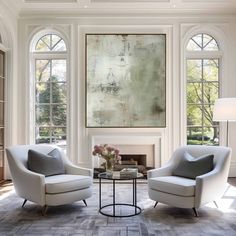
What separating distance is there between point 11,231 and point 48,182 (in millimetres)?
718

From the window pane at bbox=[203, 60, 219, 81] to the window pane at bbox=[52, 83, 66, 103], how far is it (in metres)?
3.04

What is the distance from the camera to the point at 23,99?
19.4 ft

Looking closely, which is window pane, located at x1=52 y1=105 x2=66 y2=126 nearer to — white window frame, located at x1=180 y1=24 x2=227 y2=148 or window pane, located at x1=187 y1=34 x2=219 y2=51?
white window frame, located at x1=180 y1=24 x2=227 y2=148

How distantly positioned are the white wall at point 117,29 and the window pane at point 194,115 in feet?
0.80

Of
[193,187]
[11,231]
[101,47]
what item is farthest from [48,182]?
[101,47]

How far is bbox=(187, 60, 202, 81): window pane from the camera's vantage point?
6.11m

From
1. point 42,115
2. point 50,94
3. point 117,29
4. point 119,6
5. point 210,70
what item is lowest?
point 42,115

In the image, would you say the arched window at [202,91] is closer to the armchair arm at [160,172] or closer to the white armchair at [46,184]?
the armchair arm at [160,172]

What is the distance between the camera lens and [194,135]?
6.10 meters

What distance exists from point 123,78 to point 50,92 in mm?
1603

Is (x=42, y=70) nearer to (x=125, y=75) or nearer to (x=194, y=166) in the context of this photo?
(x=125, y=75)

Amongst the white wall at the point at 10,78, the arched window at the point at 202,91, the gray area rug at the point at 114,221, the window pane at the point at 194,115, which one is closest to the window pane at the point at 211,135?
the arched window at the point at 202,91

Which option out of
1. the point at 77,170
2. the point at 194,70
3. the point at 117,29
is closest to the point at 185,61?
the point at 194,70

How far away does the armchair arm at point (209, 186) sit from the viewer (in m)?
3.47
